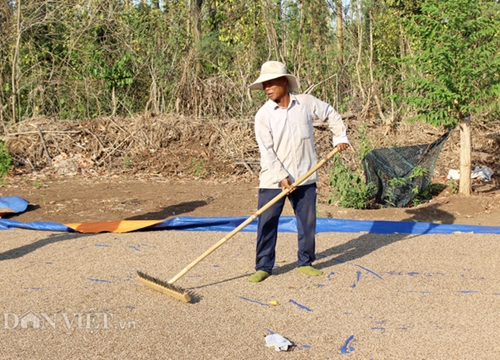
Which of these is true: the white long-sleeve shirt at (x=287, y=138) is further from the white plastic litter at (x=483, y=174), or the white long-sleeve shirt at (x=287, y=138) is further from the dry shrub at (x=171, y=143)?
the dry shrub at (x=171, y=143)

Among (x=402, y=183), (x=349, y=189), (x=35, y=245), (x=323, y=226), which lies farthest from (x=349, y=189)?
(x=35, y=245)

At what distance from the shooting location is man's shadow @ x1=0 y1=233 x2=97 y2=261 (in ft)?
20.6

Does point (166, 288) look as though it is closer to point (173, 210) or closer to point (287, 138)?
point (287, 138)

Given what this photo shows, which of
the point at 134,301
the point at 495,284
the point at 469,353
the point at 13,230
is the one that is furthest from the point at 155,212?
the point at 469,353

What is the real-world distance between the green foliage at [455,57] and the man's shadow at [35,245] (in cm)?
508

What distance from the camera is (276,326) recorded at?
4.17 m

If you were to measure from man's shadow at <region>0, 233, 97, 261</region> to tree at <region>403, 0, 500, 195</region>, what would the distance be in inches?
200

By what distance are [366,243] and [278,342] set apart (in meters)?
3.11

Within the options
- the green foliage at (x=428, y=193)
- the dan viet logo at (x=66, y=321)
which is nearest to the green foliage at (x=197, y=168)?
the green foliage at (x=428, y=193)

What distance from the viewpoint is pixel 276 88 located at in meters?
5.29

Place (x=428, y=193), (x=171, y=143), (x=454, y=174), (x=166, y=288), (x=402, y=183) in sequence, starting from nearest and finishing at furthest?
(x=166, y=288) < (x=402, y=183) < (x=428, y=193) < (x=454, y=174) < (x=171, y=143)

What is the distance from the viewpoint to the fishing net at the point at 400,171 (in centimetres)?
956

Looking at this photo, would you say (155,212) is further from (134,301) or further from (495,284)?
(495,284)

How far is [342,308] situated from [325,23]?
13.7m
